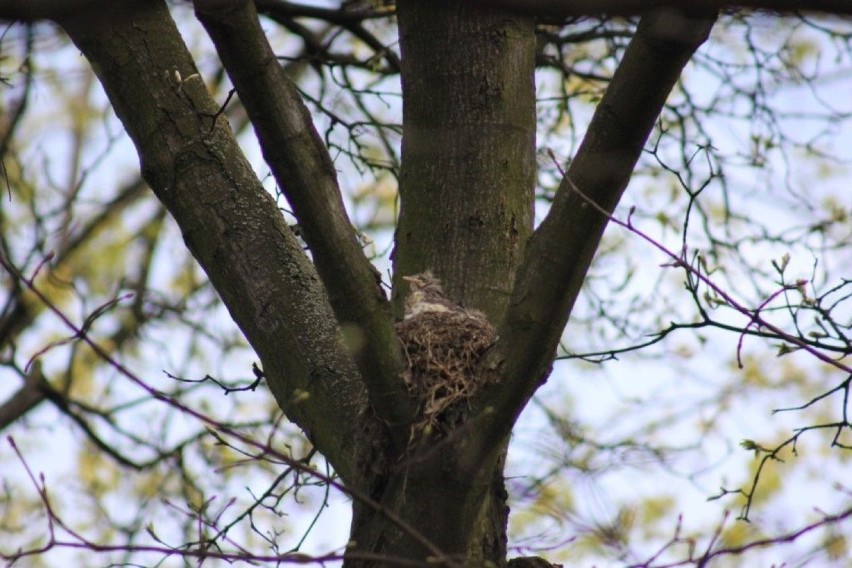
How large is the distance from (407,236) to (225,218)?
58 centimetres

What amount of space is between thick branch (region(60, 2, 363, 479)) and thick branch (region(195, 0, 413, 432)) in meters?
0.43

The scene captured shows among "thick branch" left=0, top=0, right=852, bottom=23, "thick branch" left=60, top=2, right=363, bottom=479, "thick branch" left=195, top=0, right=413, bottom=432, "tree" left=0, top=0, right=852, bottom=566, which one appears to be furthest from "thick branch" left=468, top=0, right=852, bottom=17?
"thick branch" left=60, top=2, right=363, bottom=479

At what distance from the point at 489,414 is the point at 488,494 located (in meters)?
0.28

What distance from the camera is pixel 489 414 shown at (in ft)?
7.27

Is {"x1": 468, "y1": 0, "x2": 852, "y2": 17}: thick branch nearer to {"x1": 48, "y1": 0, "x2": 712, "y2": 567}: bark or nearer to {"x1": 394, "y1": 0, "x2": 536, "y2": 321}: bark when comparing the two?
{"x1": 48, "y1": 0, "x2": 712, "y2": 567}: bark

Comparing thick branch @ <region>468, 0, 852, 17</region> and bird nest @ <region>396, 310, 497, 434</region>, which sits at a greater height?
bird nest @ <region>396, 310, 497, 434</region>

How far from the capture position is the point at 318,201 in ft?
7.13

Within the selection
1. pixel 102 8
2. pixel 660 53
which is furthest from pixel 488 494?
pixel 102 8

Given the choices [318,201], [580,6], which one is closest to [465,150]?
[318,201]

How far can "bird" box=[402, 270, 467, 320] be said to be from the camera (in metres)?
2.66

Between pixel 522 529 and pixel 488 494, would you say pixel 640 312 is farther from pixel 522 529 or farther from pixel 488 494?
pixel 488 494

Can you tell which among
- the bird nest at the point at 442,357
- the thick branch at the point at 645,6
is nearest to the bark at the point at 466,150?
the bird nest at the point at 442,357

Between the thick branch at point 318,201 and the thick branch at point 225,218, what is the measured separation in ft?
1.42

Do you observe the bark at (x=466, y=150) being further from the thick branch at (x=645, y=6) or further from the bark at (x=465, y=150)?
the thick branch at (x=645, y=6)
